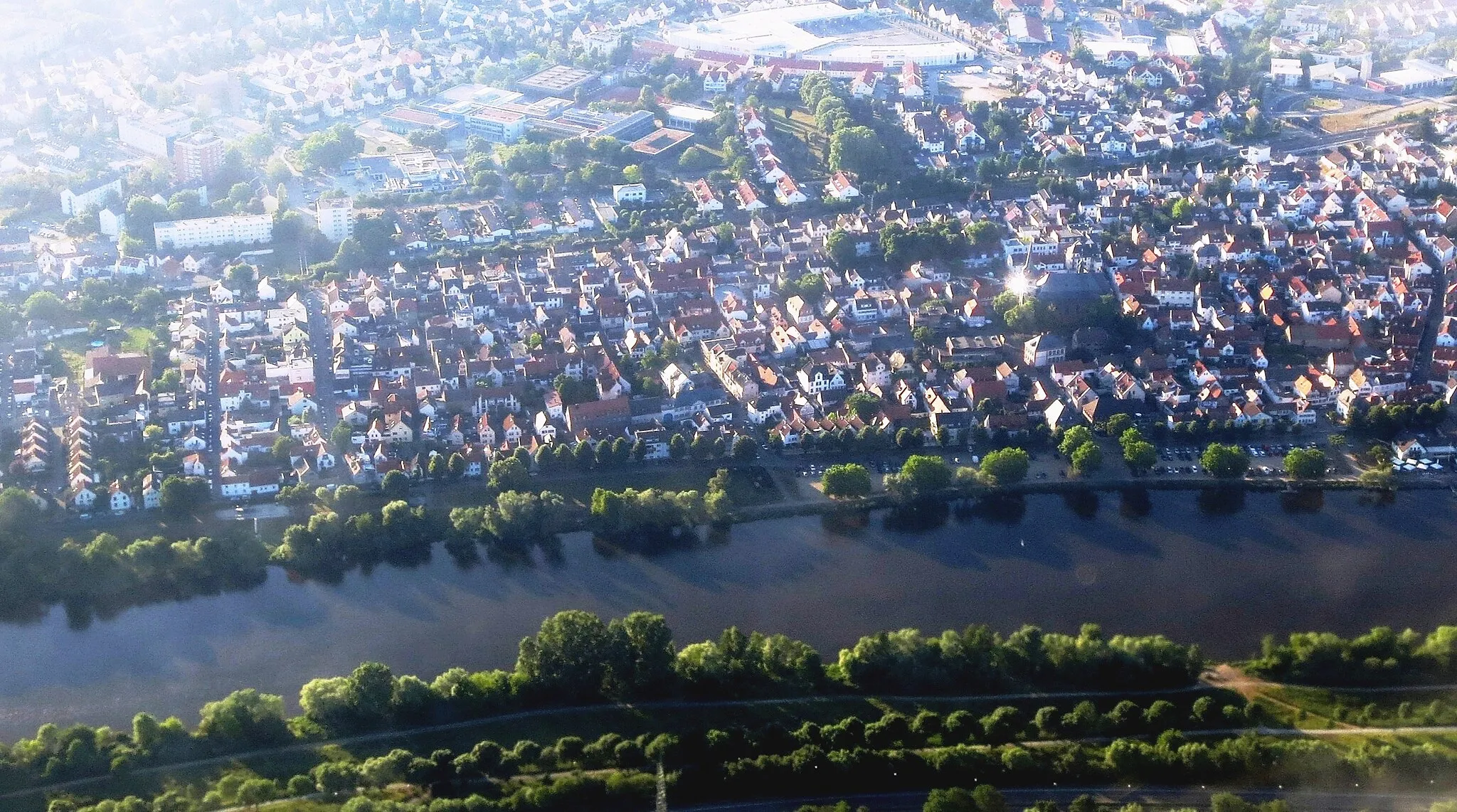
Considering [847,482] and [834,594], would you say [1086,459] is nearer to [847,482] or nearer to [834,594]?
[847,482]

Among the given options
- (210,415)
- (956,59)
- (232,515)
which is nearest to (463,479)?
(232,515)

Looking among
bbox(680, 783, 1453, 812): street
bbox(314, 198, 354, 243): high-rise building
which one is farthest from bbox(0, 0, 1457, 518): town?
bbox(680, 783, 1453, 812): street

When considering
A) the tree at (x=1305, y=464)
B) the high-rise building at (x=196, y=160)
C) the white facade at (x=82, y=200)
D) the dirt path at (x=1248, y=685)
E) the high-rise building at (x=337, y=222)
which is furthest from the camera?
the high-rise building at (x=196, y=160)

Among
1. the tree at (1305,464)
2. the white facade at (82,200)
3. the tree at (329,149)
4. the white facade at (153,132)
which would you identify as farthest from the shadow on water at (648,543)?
the white facade at (153,132)

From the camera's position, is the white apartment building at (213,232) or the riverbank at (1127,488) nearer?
the riverbank at (1127,488)

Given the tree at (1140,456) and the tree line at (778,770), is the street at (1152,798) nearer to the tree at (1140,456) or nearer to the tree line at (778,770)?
the tree line at (778,770)

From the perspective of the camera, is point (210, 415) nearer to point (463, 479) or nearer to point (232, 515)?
point (232, 515)
